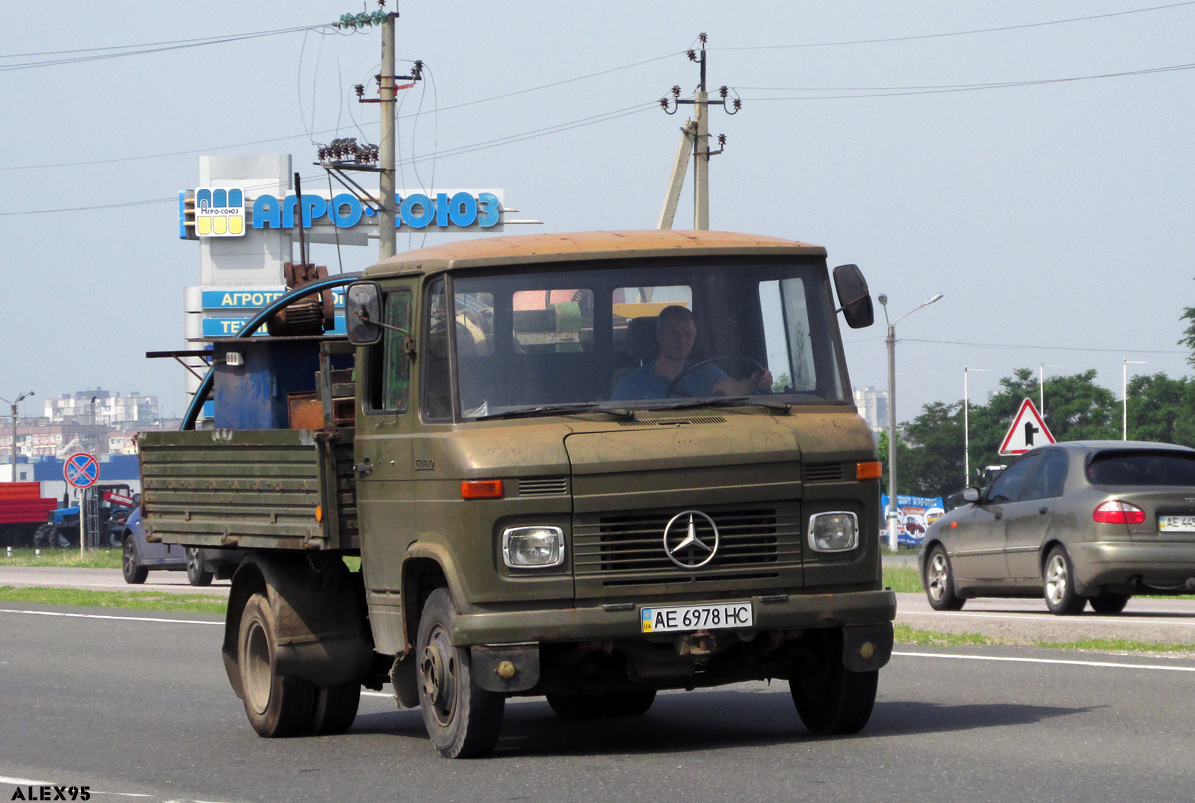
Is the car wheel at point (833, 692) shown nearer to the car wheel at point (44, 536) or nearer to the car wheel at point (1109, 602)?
the car wheel at point (1109, 602)

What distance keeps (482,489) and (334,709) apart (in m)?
2.53

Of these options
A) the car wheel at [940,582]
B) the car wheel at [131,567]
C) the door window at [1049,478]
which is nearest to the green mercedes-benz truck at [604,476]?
the door window at [1049,478]

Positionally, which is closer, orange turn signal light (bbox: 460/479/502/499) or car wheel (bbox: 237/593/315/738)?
orange turn signal light (bbox: 460/479/502/499)

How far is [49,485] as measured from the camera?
16612cm

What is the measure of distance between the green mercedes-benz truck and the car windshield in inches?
313

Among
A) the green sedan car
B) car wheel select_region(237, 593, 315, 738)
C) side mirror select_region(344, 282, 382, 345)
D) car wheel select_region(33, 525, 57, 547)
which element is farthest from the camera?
car wheel select_region(33, 525, 57, 547)

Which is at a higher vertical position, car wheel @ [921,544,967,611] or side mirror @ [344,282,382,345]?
side mirror @ [344,282,382,345]

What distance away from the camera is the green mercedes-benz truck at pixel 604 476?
781cm

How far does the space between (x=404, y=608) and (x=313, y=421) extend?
163cm

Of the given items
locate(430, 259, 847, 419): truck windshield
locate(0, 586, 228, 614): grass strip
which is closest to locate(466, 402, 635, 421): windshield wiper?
locate(430, 259, 847, 419): truck windshield

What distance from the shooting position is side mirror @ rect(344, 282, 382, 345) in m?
8.38

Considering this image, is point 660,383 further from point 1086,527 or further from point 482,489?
point 1086,527

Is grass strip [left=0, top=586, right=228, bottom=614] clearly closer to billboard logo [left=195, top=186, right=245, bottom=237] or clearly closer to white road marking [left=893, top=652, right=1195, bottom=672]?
white road marking [left=893, top=652, right=1195, bottom=672]

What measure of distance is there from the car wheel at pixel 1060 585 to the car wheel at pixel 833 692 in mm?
7824
